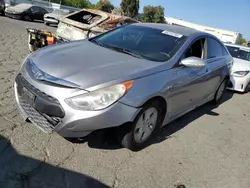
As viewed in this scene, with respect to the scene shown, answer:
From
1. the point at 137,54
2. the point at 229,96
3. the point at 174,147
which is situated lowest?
the point at 229,96

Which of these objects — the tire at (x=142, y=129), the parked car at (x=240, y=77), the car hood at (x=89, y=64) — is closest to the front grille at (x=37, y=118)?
the car hood at (x=89, y=64)

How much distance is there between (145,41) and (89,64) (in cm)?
125

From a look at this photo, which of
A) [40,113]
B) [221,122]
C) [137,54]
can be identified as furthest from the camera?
[221,122]

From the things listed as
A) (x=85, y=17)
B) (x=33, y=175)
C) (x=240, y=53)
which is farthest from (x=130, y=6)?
(x=33, y=175)

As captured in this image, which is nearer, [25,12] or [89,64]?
[89,64]

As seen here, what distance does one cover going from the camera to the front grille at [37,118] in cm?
303

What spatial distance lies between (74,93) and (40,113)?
511mm

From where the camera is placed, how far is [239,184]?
3385 millimetres

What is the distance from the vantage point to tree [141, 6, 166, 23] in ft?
200

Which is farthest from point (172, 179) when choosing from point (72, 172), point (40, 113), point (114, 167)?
point (40, 113)

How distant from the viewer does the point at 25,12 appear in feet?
68.2

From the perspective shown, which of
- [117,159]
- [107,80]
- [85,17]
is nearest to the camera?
[107,80]

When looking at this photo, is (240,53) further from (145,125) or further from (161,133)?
(145,125)

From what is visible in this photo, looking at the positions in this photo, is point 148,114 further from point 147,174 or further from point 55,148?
point 55,148
